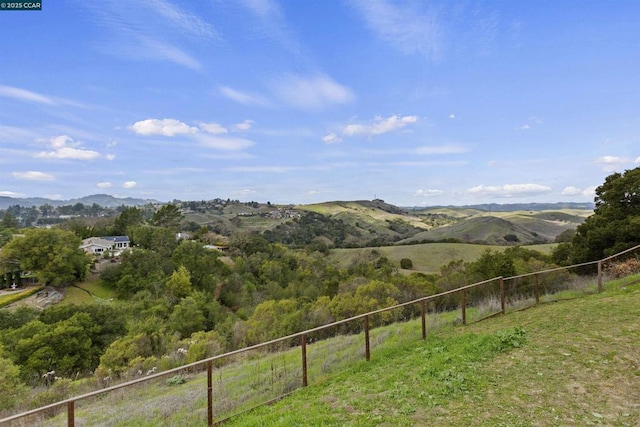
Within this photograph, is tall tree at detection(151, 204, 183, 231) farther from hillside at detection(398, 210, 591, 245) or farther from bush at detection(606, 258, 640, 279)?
bush at detection(606, 258, 640, 279)

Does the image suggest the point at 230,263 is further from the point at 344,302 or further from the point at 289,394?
the point at 289,394

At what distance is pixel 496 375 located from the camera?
5.95 m

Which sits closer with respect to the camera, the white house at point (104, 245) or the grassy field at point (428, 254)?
the grassy field at point (428, 254)

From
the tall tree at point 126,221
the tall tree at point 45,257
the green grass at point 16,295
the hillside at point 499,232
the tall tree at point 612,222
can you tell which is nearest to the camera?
the tall tree at point 612,222

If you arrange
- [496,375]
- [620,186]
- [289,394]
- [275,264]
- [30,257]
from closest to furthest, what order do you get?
[496,375]
[289,394]
[620,186]
[30,257]
[275,264]

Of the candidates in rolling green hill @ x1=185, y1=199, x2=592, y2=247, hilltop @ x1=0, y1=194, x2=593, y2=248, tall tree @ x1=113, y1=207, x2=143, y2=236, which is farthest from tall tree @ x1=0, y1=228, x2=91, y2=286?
rolling green hill @ x1=185, y1=199, x2=592, y2=247

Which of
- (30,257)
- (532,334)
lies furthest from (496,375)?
(30,257)

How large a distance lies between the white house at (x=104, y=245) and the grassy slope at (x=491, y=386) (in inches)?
2857

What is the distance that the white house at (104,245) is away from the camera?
70100 millimetres

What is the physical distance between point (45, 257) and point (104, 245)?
937 inches

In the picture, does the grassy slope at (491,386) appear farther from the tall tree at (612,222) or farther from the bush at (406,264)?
the bush at (406,264)

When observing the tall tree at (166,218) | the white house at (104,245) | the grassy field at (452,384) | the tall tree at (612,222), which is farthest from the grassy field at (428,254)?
the grassy field at (452,384)

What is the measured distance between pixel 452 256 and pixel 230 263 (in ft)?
132

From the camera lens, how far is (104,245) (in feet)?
239
